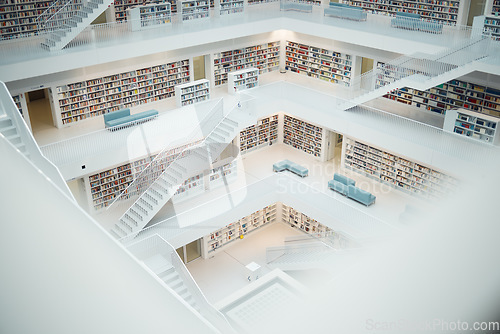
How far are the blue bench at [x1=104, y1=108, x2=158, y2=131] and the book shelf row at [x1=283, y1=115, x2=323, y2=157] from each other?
17.2 feet

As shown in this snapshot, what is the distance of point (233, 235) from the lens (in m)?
13.9

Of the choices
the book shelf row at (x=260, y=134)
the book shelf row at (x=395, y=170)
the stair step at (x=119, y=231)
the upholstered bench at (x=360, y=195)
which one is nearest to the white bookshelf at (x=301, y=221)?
the upholstered bench at (x=360, y=195)

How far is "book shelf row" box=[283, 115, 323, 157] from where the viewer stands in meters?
15.1

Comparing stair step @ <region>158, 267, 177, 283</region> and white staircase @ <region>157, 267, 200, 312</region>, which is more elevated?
stair step @ <region>158, 267, 177, 283</region>

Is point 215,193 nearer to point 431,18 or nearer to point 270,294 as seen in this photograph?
point 270,294

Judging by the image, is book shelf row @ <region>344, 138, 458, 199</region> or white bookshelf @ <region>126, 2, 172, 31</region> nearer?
book shelf row @ <region>344, 138, 458, 199</region>

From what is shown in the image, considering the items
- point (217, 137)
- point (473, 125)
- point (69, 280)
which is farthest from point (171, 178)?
point (69, 280)

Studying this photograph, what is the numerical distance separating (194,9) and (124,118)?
428cm

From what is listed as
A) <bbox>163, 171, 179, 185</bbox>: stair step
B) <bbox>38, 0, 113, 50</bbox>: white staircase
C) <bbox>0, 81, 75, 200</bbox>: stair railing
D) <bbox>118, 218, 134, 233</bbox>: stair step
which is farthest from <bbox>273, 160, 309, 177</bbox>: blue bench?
<bbox>0, 81, 75, 200</bbox>: stair railing

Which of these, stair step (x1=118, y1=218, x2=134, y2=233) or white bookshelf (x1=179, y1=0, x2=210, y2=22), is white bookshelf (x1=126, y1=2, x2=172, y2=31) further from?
stair step (x1=118, y1=218, x2=134, y2=233)

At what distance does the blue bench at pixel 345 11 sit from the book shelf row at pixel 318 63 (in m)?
1.15

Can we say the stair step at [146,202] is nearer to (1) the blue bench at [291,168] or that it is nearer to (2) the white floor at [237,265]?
(2) the white floor at [237,265]

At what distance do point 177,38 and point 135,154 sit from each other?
11.4 ft

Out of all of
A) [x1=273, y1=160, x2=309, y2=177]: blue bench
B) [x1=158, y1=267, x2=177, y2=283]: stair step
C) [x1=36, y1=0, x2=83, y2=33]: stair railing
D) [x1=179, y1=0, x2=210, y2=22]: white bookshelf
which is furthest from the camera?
[x1=273, y1=160, x2=309, y2=177]: blue bench
